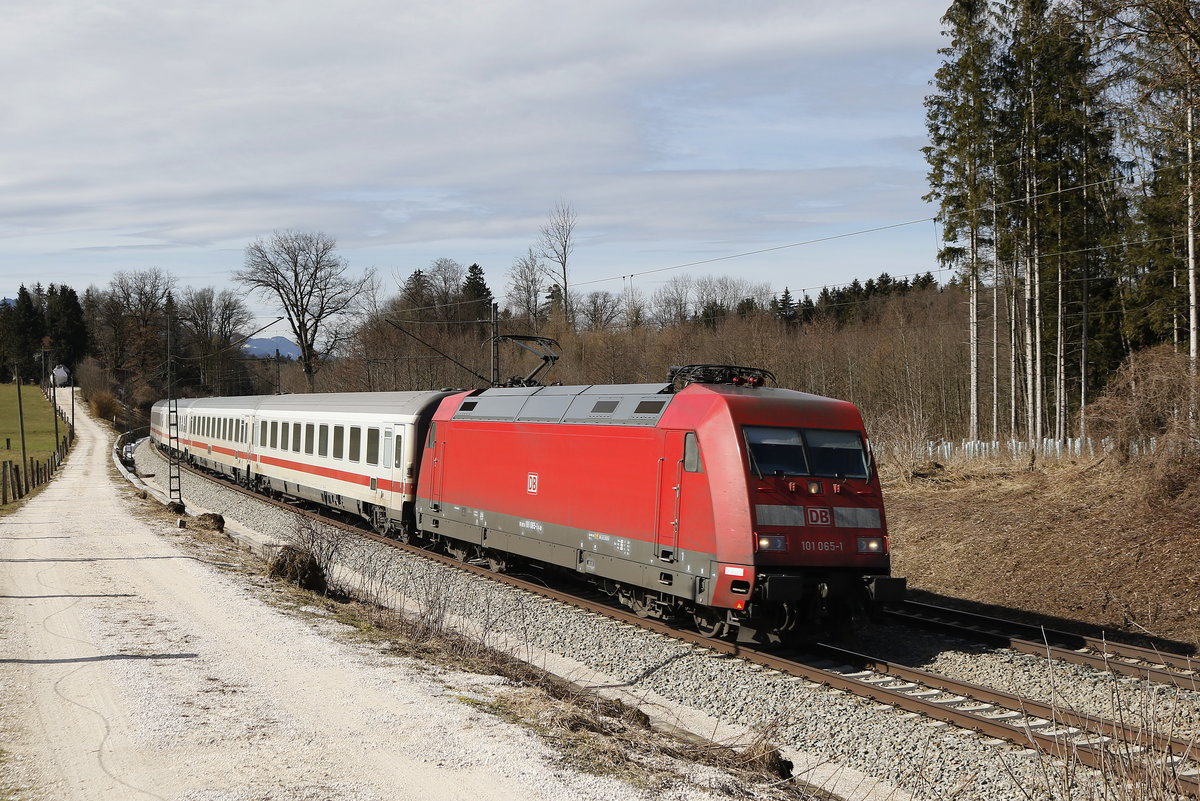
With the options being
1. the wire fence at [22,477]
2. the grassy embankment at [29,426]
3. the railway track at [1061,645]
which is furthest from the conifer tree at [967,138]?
the grassy embankment at [29,426]

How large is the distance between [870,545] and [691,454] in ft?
7.55

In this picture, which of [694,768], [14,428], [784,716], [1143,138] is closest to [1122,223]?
[1143,138]

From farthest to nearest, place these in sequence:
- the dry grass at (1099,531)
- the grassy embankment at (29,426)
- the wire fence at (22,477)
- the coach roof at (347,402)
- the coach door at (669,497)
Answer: the grassy embankment at (29,426)
the wire fence at (22,477)
the coach roof at (347,402)
the dry grass at (1099,531)
the coach door at (669,497)

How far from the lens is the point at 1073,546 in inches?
633

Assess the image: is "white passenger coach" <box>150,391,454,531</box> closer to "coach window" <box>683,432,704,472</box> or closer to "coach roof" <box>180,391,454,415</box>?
"coach roof" <box>180,391,454,415</box>

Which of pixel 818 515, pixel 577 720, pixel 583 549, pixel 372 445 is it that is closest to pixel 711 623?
pixel 818 515

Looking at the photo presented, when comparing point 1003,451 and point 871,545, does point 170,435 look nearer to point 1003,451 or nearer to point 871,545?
point 1003,451

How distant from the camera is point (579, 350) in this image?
5612 cm

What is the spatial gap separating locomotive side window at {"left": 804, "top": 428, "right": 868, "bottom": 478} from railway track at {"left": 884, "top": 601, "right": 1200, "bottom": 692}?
8.89 feet

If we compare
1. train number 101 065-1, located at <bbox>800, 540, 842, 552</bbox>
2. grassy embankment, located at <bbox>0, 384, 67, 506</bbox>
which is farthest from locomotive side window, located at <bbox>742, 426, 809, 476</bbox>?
grassy embankment, located at <bbox>0, 384, 67, 506</bbox>

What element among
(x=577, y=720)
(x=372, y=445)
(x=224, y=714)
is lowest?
(x=577, y=720)

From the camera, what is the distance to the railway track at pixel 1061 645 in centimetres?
1013

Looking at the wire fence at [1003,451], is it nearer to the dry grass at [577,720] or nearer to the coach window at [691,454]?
the coach window at [691,454]

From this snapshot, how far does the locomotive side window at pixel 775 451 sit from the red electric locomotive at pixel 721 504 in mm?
15
